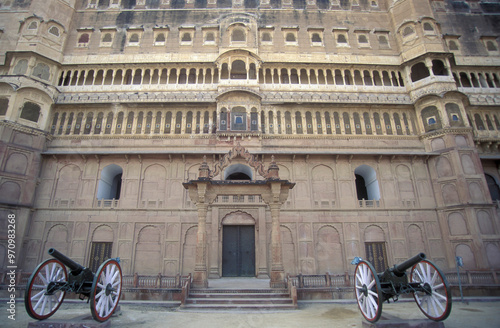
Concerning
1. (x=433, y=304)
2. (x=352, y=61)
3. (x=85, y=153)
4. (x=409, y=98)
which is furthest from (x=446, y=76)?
(x=85, y=153)

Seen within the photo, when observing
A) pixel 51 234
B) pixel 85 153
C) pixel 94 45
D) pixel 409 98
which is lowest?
pixel 51 234

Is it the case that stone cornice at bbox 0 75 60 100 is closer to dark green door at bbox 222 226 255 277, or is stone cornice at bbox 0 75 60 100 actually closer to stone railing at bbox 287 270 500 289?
dark green door at bbox 222 226 255 277

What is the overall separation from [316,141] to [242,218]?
7.89 meters

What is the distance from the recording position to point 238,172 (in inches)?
855

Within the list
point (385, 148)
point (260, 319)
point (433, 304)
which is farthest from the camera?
point (385, 148)

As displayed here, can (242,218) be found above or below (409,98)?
below

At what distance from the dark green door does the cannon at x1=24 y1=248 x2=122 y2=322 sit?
1053 cm

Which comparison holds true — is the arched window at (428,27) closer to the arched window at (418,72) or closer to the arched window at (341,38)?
the arched window at (418,72)

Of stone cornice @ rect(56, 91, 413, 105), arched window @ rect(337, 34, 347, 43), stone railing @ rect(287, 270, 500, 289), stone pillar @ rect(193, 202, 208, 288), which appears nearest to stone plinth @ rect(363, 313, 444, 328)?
stone railing @ rect(287, 270, 500, 289)

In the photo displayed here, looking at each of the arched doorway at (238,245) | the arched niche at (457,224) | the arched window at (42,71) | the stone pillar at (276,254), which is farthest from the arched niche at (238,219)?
the arched window at (42,71)

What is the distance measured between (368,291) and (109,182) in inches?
761

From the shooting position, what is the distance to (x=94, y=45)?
2453 cm

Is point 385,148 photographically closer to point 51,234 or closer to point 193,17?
point 193,17

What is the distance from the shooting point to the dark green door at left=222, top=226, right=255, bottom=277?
17.9m
